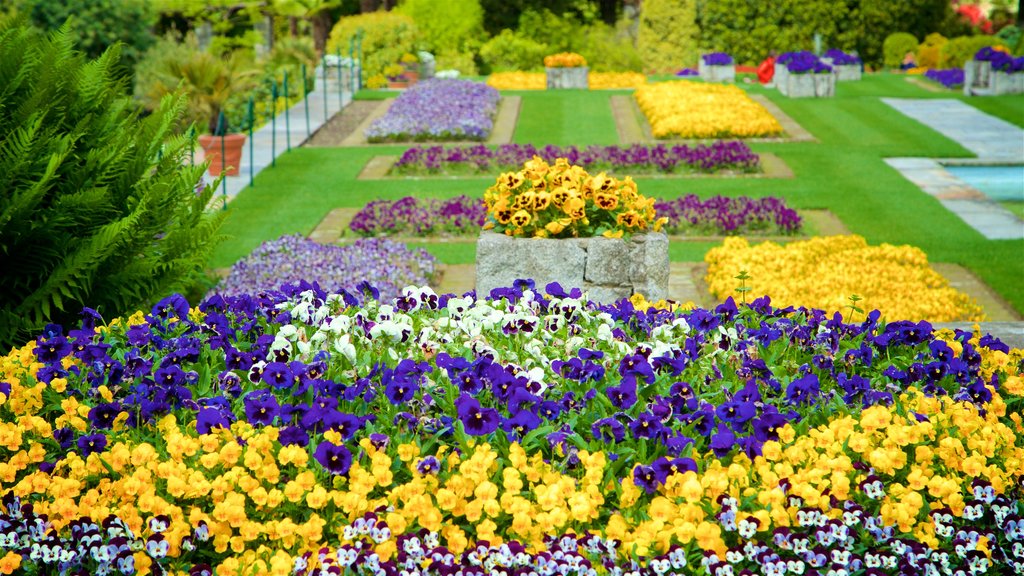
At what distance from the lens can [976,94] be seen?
2538 centimetres

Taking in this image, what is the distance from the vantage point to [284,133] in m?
19.9

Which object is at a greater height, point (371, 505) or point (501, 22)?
point (501, 22)

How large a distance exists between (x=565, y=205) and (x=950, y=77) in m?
22.5

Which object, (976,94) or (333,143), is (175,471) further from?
(976,94)

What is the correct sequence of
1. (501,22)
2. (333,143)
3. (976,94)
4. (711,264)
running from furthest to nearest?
(501,22) < (976,94) < (333,143) < (711,264)

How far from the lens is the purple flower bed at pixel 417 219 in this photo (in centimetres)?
1238

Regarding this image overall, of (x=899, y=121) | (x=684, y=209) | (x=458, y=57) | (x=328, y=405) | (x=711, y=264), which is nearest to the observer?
(x=328, y=405)

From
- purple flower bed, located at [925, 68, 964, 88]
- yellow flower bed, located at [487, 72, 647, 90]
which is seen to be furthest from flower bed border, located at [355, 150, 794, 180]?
purple flower bed, located at [925, 68, 964, 88]

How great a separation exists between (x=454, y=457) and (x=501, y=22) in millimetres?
33462

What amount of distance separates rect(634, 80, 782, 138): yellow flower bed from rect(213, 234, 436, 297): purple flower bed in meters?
10.1

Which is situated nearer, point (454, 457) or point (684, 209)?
point (454, 457)

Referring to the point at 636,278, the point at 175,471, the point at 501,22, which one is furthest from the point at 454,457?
the point at 501,22

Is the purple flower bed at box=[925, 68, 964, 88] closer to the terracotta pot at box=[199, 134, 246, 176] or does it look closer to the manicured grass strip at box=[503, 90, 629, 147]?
the manicured grass strip at box=[503, 90, 629, 147]

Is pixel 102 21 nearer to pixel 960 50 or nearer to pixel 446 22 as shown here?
pixel 446 22
